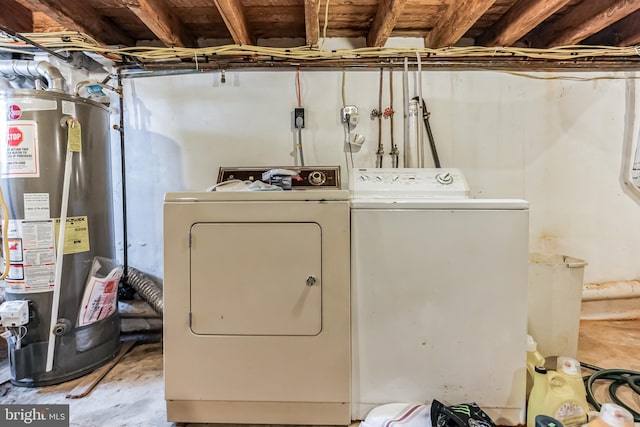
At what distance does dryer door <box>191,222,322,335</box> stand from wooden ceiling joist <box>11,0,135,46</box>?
4.79 ft

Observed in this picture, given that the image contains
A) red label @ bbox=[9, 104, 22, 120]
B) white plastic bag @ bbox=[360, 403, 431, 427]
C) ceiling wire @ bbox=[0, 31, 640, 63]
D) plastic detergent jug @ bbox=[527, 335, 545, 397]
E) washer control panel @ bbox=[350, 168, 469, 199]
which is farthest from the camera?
ceiling wire @ bbox=[0, 31, 640, 63]

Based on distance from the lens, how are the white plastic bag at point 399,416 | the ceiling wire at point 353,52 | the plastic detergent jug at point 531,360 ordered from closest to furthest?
1. the white plastic bag at point 399,416
2. the plastic detergent jug at point 531,360
3. the ceiling wire at point 353,52

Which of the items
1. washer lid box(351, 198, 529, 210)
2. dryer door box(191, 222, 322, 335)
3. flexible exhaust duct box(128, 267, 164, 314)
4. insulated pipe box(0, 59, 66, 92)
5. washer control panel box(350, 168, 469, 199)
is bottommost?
flexible exhaust duct box(128, 267, 164, 314)

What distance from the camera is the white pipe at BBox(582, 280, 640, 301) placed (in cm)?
217

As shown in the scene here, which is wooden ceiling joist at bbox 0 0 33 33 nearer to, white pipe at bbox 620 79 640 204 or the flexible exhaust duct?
the flexible exhaust duct

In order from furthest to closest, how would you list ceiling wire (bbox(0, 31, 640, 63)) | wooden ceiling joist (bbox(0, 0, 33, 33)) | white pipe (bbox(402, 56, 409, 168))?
white pipe (bbox(402, 56, 409, 168)), ceiling wire (bbox(0, 31, 640, 63)), wooden ceiling joist (bbox(0, 0, 33, 33))

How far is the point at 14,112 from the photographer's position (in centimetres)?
150

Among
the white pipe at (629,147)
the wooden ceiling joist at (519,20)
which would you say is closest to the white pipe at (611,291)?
the white pipe at (629,147)

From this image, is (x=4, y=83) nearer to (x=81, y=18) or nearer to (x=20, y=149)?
(x=81, y=18)

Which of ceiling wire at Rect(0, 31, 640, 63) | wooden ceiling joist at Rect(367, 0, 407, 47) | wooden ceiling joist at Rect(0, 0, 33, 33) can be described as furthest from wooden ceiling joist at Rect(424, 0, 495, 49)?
wooden ceiling joist at Rect(0, 0, 33, 33)

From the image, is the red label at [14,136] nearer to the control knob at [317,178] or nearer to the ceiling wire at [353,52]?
the ceiling wire at [353,52]

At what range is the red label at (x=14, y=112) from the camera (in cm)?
150

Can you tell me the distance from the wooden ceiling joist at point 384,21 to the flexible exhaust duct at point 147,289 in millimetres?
2152

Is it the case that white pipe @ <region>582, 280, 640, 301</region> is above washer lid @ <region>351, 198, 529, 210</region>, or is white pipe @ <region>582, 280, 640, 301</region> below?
below
